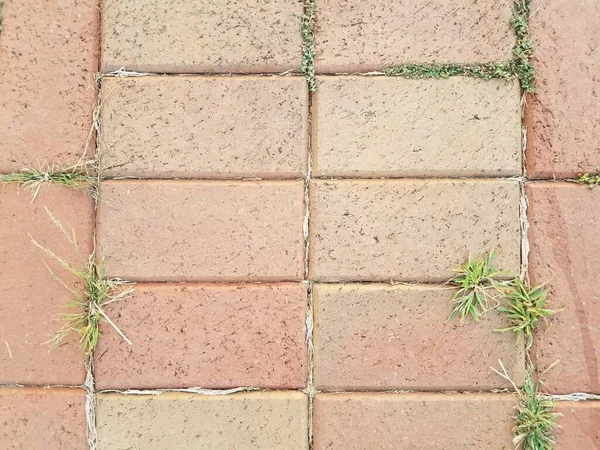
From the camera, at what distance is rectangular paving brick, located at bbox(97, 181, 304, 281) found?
1585 mm

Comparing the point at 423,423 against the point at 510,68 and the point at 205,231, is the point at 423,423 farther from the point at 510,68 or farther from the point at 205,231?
the point at 510,68

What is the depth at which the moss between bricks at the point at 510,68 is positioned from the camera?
158 cm

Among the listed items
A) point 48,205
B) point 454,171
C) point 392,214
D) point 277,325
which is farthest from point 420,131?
point 48,205

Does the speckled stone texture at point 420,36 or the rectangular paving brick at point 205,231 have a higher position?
the speckled stone texture at point 420,36

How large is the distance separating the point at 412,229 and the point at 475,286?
0.82ft

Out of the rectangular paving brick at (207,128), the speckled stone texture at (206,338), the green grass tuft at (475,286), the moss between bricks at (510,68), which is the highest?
the moss between bricks at (510,68)

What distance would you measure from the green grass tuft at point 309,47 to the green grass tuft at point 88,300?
0.84 metres

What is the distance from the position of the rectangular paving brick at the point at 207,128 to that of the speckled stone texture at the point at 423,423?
29.4 inches

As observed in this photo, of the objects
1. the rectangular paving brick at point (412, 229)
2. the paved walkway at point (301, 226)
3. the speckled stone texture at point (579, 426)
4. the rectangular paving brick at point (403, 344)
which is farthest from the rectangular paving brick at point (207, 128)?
the speckled stone texture at point (579, 426)

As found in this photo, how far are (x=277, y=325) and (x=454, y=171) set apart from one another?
2.33 feet

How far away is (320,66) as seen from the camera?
160 cm

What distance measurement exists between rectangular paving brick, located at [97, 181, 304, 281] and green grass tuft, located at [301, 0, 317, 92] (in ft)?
1.05

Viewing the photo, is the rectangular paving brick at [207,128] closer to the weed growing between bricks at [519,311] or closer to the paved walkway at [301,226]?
the paved walkway at [301,226]

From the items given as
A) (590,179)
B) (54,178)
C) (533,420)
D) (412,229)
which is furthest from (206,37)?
(533,420)
